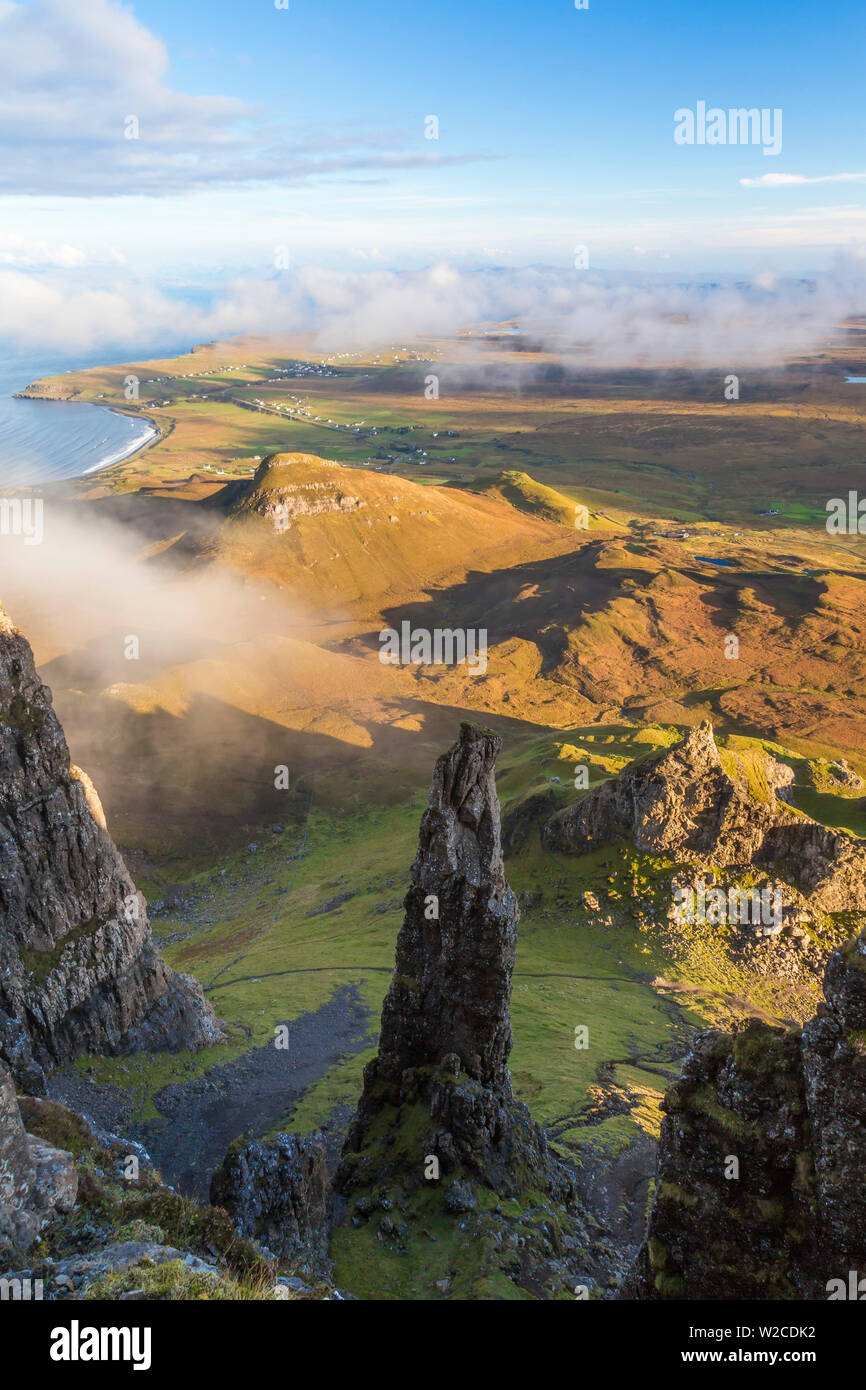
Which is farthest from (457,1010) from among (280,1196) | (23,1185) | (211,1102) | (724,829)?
(724,829)

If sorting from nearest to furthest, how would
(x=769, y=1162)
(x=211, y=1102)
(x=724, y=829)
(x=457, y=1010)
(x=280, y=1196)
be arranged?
1. (x=769, y=1162)
2. (x=280, y=1196)
3. (x=457, y=1010)
4. (x=211, y=1102)
5. (x=724, y=829)

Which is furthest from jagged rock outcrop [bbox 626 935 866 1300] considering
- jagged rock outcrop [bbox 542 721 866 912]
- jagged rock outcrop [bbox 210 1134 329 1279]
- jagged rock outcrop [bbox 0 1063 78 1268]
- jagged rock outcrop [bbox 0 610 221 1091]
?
jagged rock outcrop [bbox 542 721 866 912]

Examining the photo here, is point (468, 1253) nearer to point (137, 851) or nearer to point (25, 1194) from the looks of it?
point (25, 1194)

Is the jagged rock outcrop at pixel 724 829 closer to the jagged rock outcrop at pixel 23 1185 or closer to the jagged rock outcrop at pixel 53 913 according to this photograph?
the jagged rock outcrop at pixel 53 913

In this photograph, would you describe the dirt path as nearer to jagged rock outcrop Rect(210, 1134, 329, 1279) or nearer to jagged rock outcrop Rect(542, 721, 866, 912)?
jagged rock outcrop Rect(210, 1134, 329, 1279)

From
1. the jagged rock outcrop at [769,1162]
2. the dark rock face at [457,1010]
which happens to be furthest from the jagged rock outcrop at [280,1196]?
the jagged rock outcrop at [769,1162]

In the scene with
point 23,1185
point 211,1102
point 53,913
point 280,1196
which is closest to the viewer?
point 23,1185

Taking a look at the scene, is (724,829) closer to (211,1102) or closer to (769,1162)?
(211,1102)
